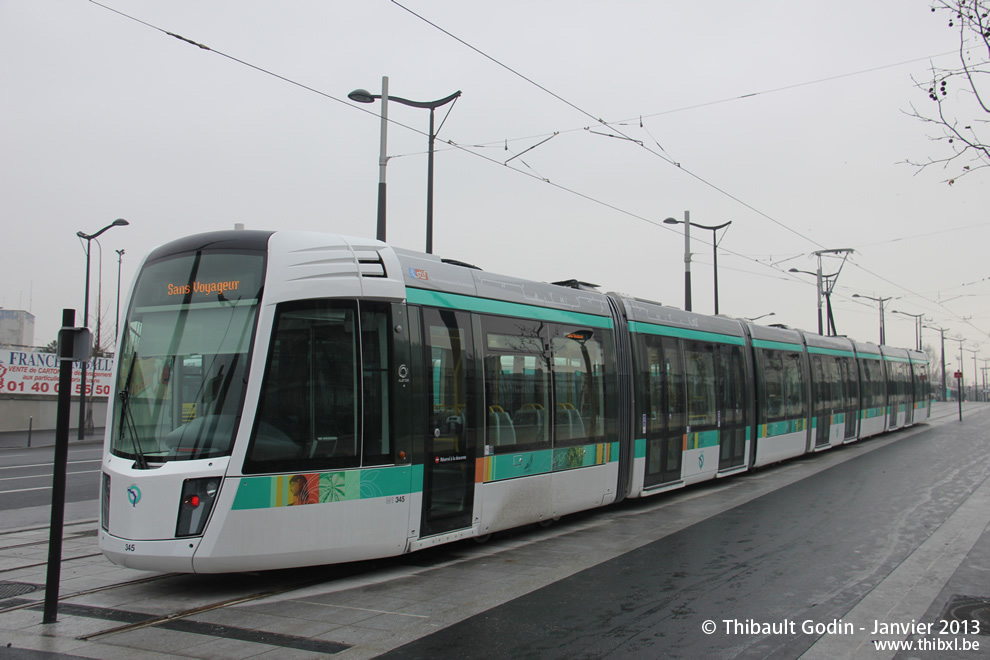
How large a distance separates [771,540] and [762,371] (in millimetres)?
8373

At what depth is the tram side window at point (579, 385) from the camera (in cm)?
1027

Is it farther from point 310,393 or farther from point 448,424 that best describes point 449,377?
point 310,393

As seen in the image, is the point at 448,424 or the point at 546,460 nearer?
the point at 448,424

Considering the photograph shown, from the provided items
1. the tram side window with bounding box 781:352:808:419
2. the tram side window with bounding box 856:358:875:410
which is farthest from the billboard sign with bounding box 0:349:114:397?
the tram side window with bounding box 856:358:875:410

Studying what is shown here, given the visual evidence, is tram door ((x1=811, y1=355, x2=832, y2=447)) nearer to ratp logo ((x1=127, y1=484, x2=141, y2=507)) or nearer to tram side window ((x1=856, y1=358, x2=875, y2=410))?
tram side window ((x1=856, y1=358, x2=875, y2=410))

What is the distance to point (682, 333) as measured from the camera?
14.0 metres

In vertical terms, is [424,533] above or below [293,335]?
below

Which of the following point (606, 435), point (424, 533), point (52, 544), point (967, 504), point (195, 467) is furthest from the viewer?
point (967, 504)

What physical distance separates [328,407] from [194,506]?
1.44m

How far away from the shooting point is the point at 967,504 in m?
12.1

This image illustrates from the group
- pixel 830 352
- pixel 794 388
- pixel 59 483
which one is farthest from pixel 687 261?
pixel 59 483

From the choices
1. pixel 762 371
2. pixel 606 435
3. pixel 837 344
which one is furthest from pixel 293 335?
pixel 837 344

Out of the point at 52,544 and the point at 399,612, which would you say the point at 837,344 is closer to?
the point at 399,612

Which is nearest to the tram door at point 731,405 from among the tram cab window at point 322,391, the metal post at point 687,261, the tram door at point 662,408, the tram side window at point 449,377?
the tram door at point 662,408
